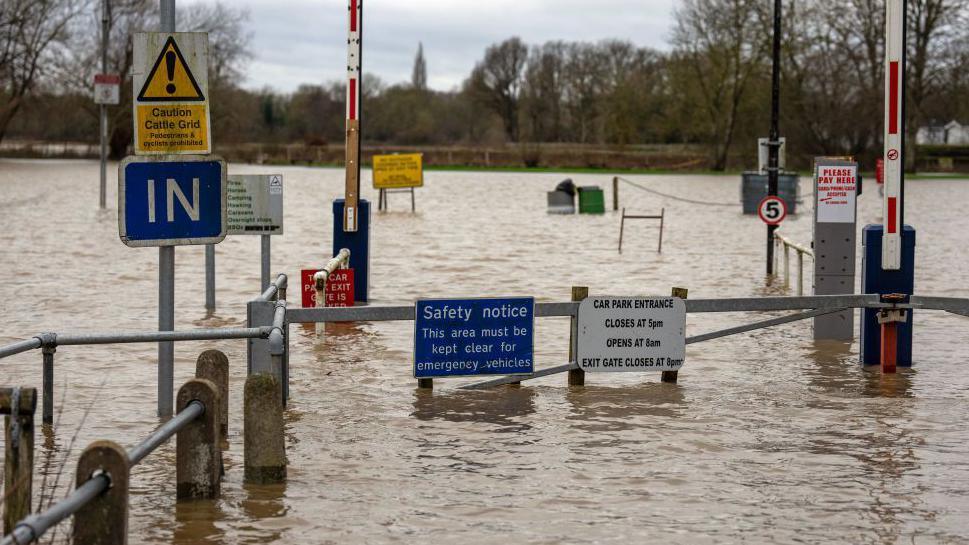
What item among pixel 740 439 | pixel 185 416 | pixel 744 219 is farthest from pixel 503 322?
pixel 744 219

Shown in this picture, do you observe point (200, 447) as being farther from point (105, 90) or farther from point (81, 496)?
point (105, 90)

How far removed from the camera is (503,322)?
1086 cm

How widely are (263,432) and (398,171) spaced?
103 feet

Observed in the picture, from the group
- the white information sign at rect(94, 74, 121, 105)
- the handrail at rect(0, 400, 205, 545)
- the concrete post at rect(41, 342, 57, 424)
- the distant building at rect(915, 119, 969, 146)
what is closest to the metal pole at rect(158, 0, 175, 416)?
the concrete post at rect(41, 342, 57, 424)

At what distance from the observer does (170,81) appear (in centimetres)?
921

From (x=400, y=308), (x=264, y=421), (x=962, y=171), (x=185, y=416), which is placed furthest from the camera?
(x=962, y=171)

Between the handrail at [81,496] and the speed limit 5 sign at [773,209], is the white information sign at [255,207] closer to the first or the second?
the handrail at [81,496]

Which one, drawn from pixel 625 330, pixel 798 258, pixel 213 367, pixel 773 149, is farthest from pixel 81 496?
pixel 773 149

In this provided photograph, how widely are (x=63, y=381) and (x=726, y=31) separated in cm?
6676

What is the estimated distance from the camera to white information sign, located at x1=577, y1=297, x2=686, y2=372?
11.1 meters

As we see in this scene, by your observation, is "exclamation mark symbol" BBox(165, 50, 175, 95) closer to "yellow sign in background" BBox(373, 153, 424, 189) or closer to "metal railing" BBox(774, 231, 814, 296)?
"metal railing" BBox(774, 231, 814, 296)

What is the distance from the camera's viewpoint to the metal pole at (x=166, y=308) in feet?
30.6

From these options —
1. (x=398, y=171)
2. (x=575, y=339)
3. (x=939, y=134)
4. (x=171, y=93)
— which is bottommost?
(x=575, y=339)

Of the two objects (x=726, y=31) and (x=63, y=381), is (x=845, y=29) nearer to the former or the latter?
(x=726, y=31)
